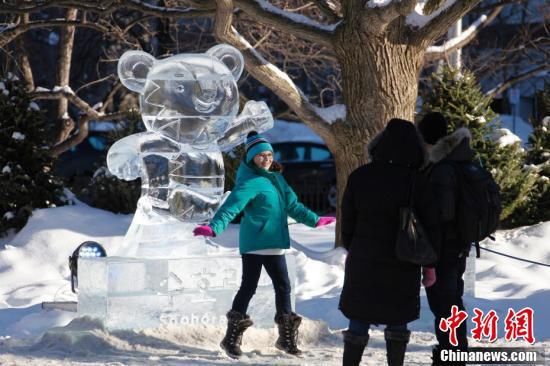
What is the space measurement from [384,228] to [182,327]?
2.25 metres

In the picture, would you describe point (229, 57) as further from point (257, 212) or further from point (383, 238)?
point (383, 238)

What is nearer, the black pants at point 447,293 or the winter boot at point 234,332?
the black pants at point 447,293

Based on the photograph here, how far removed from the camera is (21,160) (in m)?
11.3

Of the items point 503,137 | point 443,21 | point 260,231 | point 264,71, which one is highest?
point 443,21

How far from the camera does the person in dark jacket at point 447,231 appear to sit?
532 centimetres

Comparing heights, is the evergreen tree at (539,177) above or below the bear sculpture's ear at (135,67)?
below

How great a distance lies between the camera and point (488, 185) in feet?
18.0

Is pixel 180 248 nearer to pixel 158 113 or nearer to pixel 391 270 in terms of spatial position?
pixel 158 113

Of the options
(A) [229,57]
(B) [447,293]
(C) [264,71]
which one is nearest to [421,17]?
(C) [264,71]

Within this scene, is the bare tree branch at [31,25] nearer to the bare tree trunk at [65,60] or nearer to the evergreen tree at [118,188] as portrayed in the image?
the evergreen tree at [118,188]

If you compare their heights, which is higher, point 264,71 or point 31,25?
point 31,25

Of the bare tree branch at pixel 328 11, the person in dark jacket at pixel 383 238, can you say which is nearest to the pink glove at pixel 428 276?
the person in dark jacket at pixel 383 238

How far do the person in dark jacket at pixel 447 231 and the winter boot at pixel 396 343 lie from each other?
335 mm

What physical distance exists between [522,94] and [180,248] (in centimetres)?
2052
